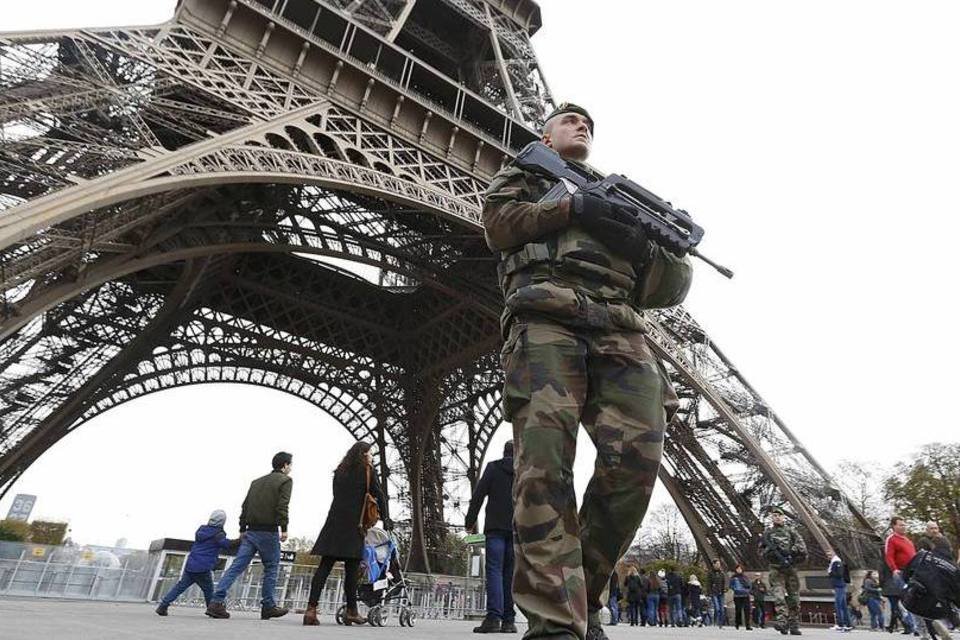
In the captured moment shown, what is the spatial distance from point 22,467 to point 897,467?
123 feet

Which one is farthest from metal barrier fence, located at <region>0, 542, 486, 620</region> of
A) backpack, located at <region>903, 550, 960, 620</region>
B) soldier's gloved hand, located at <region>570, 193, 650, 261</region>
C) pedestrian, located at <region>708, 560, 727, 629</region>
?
soldier's gloved hand, located at <region>570, 193, 650, 261</region>

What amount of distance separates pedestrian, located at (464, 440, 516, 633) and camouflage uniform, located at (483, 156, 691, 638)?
3.24 m

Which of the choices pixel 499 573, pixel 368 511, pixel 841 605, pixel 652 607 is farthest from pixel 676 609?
pixel 368 511

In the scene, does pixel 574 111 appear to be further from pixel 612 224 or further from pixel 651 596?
pixel 651 596

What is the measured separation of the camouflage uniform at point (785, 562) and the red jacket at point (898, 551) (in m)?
1.31

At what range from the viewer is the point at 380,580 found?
23.5ft

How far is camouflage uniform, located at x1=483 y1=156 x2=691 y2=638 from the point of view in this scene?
186 centimetres

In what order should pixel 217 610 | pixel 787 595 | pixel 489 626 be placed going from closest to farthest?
pixel 489 626, pixel 217 610, pixel 787 595

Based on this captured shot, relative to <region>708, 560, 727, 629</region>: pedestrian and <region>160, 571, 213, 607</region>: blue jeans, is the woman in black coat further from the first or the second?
<region>708, 560, 727, 629</region>: pedestrian

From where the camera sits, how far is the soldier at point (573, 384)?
6.15ft

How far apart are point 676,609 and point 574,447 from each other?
1518cm

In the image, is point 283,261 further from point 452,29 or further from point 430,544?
point 430,544

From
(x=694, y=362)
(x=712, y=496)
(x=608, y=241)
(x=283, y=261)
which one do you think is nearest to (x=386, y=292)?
(x=283, y=261)

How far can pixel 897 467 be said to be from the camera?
103ft
